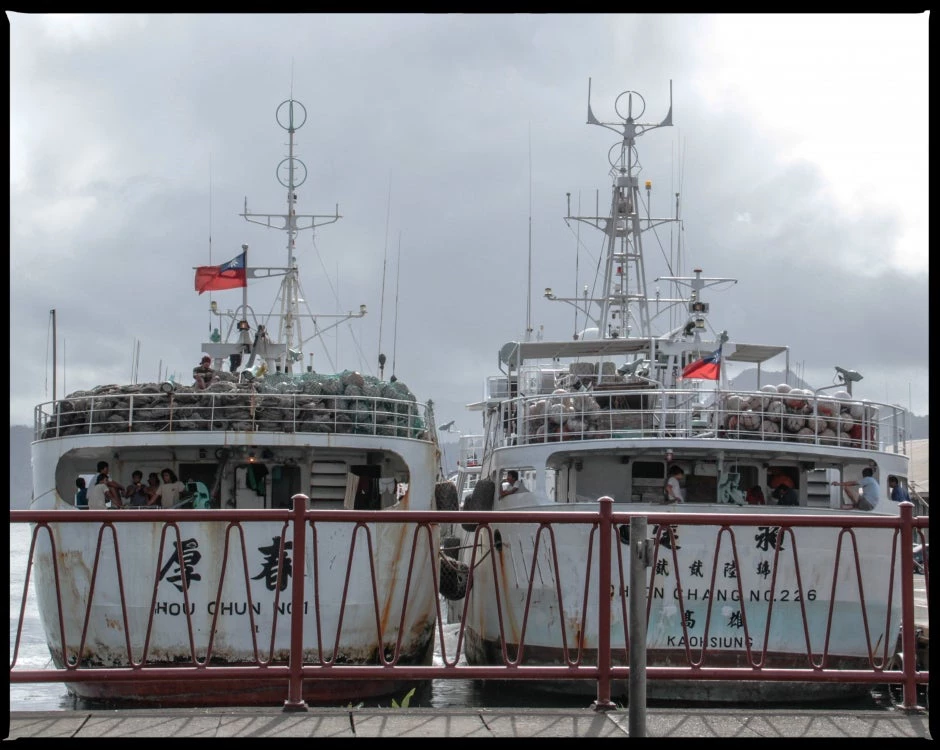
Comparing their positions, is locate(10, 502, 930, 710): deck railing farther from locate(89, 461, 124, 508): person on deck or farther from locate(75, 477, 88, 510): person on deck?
locate(75, 477, 88, 510): person on deck

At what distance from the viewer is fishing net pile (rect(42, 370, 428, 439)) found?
1814 centimetres

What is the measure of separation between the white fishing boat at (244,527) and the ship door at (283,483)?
3cm

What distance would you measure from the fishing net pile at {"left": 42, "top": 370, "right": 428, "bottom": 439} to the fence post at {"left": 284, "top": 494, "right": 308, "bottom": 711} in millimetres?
10355

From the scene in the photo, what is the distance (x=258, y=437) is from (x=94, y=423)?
259 centimetres

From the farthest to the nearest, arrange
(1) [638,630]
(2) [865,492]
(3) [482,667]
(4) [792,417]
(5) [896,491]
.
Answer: (5) [896,491] < (2) [865,492] < (4) [792,417] < (3) [482,667] < (1) [638,630]

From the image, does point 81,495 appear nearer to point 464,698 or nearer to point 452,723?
point 464,698

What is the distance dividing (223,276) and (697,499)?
34.3 feet

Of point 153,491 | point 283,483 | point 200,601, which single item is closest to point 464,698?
point 283,483

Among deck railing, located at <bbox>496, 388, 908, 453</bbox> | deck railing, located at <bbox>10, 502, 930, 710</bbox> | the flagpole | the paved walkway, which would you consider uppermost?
the flagpole

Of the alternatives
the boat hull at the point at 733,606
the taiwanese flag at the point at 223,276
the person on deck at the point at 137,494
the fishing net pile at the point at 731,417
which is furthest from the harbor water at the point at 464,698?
the taiwanese flag at the point at 223,276

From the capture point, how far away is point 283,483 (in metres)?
19.8

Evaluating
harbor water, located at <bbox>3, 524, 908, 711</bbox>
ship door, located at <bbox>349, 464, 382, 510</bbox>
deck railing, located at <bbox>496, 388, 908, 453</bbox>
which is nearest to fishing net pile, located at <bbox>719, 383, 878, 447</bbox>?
deck railing, located at <bbox>496, 388, 908, 453</bbox>

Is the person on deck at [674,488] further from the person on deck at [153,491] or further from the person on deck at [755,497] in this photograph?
the person on deck at [153,491]
